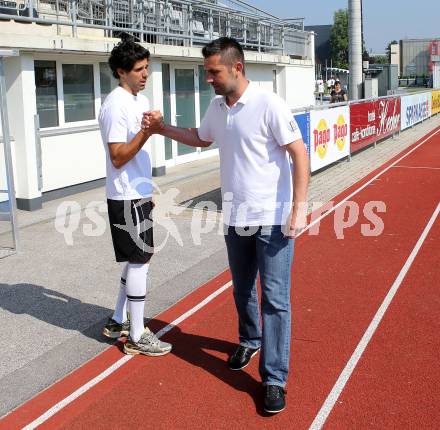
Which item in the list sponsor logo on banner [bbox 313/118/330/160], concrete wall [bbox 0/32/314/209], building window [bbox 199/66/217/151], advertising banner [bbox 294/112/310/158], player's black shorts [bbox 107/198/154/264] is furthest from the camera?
building window [bbox 199/66/217/151]

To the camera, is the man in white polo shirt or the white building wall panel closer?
the man in white polo shirt

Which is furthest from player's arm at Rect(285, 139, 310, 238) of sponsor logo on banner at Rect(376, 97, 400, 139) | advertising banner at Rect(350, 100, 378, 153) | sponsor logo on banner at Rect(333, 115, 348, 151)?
sponsor logo on banner at Rect(376, 97, 400, 139)

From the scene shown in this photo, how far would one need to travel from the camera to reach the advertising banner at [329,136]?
13391 mm

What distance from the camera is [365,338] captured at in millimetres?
5277

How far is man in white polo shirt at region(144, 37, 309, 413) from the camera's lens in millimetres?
3998

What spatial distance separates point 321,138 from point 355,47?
13.9 meters

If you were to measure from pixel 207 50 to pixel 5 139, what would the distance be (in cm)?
469

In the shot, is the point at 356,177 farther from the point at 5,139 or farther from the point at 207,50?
the point at 207,50

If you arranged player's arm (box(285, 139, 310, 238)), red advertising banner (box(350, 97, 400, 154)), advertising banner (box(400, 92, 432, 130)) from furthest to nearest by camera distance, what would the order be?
advertising banner (box(400, 92, 432, 130)) < red advertising banner (box(350, 97, 400, 154)) < player's arm (box(285, 139, 310, 238))

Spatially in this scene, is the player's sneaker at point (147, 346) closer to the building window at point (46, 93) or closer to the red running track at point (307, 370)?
the red running track at point (307, 370)

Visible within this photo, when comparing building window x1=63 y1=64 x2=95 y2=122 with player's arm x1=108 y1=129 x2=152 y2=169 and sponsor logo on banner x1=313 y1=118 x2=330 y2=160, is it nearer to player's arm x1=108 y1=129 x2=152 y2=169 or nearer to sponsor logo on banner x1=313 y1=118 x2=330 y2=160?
sponsor logo on banner x1=313 y1=118 x2=330 y2=160

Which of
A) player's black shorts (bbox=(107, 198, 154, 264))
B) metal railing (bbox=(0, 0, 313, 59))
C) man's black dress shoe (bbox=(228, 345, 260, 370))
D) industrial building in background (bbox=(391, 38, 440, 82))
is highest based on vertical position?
industrial building in background (bbox=(391, 38, 440, 82))

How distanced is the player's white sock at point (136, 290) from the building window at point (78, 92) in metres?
8.11

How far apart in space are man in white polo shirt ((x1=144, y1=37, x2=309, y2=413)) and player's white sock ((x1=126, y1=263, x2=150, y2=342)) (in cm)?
91
